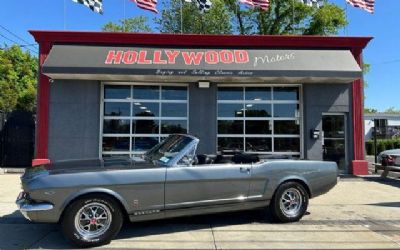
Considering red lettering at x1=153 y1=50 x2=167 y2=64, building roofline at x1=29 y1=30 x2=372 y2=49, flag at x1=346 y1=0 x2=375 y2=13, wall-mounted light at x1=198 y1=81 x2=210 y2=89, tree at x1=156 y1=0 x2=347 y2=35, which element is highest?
tree at x1=156 y1=0 x2=347 y2=35

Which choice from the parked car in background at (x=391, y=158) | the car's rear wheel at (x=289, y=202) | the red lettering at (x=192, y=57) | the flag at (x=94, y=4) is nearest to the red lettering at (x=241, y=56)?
the red lettering at (x=192, y=57)

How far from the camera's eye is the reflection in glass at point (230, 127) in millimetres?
15109

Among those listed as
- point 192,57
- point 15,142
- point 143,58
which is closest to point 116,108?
point 143,58

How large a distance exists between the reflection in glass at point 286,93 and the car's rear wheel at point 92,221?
10022 mm

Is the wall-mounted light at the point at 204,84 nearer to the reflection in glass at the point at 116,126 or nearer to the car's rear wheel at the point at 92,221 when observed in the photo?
the reflection in glass at the point at 116,126

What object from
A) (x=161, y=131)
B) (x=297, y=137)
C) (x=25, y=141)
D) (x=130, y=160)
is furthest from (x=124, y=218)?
(x=25, y=141)

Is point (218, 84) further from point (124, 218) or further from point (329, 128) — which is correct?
point (124, 218)

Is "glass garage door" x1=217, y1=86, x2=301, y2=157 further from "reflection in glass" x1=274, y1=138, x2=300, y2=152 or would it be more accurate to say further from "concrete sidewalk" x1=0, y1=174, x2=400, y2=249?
"concrete sidewalk" x1=0, y1=174, x2=400, y2=249

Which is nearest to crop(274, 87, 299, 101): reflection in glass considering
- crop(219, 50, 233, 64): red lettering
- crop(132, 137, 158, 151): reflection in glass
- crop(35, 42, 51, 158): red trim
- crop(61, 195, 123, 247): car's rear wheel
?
crop(219, 50, 233, 64): red lettering

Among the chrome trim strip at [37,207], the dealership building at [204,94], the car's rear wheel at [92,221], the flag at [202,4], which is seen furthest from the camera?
the flag at [202,4]

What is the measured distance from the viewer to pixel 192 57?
13.9 m

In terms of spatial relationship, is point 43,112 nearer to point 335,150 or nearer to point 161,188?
point 161,188

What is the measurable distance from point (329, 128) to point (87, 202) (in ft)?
36.0

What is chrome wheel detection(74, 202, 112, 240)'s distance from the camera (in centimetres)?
608
